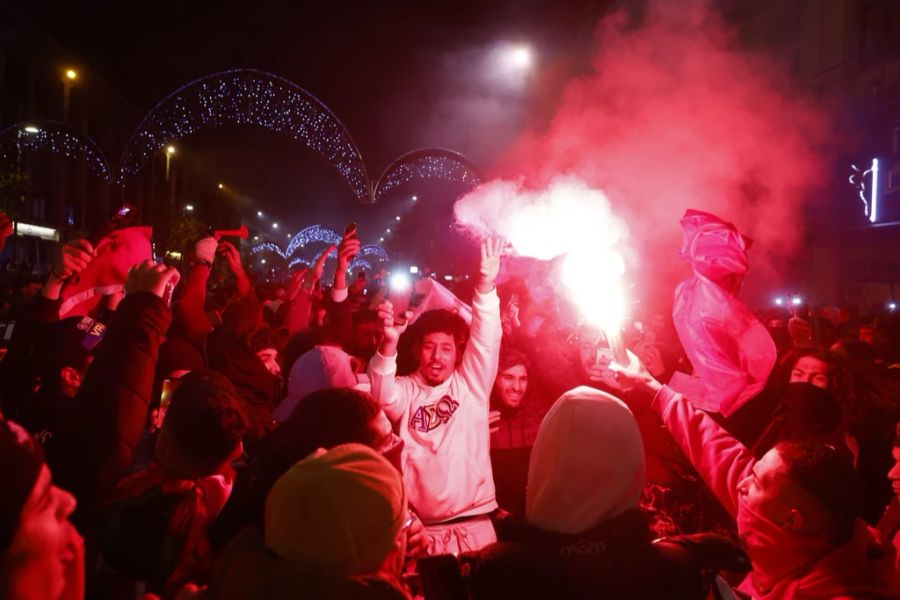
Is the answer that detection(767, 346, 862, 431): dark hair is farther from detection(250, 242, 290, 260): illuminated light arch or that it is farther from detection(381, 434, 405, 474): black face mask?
detection(250, 242, 290, 260): illuminated light arch

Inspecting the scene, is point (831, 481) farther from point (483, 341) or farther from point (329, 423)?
point (483, 341)

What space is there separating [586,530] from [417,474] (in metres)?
1.79

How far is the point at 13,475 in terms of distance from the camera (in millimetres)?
1412

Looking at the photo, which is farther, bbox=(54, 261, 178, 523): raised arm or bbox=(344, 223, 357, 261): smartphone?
bbox=(344, 223, 357, 261): smartphone

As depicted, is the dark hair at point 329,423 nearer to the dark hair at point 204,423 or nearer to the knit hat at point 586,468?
the dark hair at point 204,423

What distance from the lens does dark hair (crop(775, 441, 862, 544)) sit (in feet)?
8.02

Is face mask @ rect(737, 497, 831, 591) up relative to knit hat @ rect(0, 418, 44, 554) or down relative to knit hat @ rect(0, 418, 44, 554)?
down

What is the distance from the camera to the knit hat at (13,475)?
140 cm

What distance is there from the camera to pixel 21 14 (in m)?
32.9

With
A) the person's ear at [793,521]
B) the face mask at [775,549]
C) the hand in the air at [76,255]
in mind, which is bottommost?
the face mask at [775,549]

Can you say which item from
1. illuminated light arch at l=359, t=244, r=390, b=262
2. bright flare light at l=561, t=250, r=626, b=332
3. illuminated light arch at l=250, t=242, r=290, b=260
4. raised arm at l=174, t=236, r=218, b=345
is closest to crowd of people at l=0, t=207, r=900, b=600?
bright flare light at l=561, t=250, r=626, b=332

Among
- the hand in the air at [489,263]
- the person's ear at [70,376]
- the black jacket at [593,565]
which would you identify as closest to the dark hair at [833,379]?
the hand in the air at [489,263]

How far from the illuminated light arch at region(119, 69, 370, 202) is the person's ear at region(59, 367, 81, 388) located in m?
5.37

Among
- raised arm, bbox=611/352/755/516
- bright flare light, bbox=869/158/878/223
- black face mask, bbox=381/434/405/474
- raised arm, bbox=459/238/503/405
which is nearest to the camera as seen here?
black face mask, bbox=381/434/405/474
